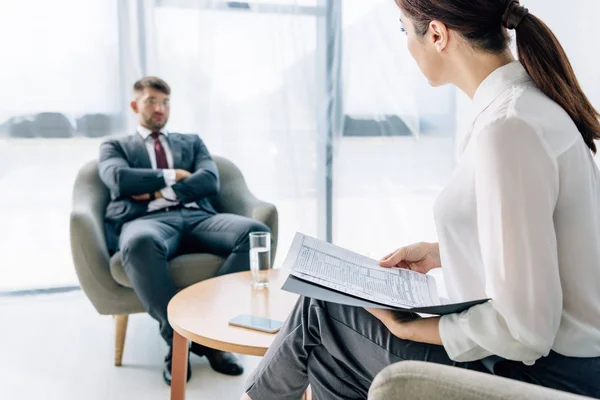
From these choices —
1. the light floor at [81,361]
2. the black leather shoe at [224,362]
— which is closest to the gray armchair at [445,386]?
the light floor at [81,361]

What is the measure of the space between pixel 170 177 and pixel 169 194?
0.09 m

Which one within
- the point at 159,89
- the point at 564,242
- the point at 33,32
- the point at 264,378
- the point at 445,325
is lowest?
the point at 264,378

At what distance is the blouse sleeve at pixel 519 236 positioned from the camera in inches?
33.4

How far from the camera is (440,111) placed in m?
3.56

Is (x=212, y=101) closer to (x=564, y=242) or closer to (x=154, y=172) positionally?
(x=154, y=172)

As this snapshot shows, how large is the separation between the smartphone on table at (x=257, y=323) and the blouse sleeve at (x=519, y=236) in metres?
0.72

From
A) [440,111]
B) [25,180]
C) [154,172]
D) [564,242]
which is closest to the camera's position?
[564,242]

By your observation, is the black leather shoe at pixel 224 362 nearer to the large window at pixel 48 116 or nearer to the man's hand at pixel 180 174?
the man's hand at pixel 180 174

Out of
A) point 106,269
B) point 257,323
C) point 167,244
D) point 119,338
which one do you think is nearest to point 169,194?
→ point 167,244

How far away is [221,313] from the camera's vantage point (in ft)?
5.36

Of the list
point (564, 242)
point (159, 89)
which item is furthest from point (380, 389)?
point (159, 89)

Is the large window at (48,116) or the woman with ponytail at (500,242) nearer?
the woman with ponytail at (500,242)

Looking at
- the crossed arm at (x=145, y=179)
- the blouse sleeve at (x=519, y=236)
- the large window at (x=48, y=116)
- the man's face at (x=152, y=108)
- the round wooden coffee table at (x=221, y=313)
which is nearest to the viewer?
the blouse sleeve at (x=519, y=236)

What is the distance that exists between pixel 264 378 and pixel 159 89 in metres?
1.87
